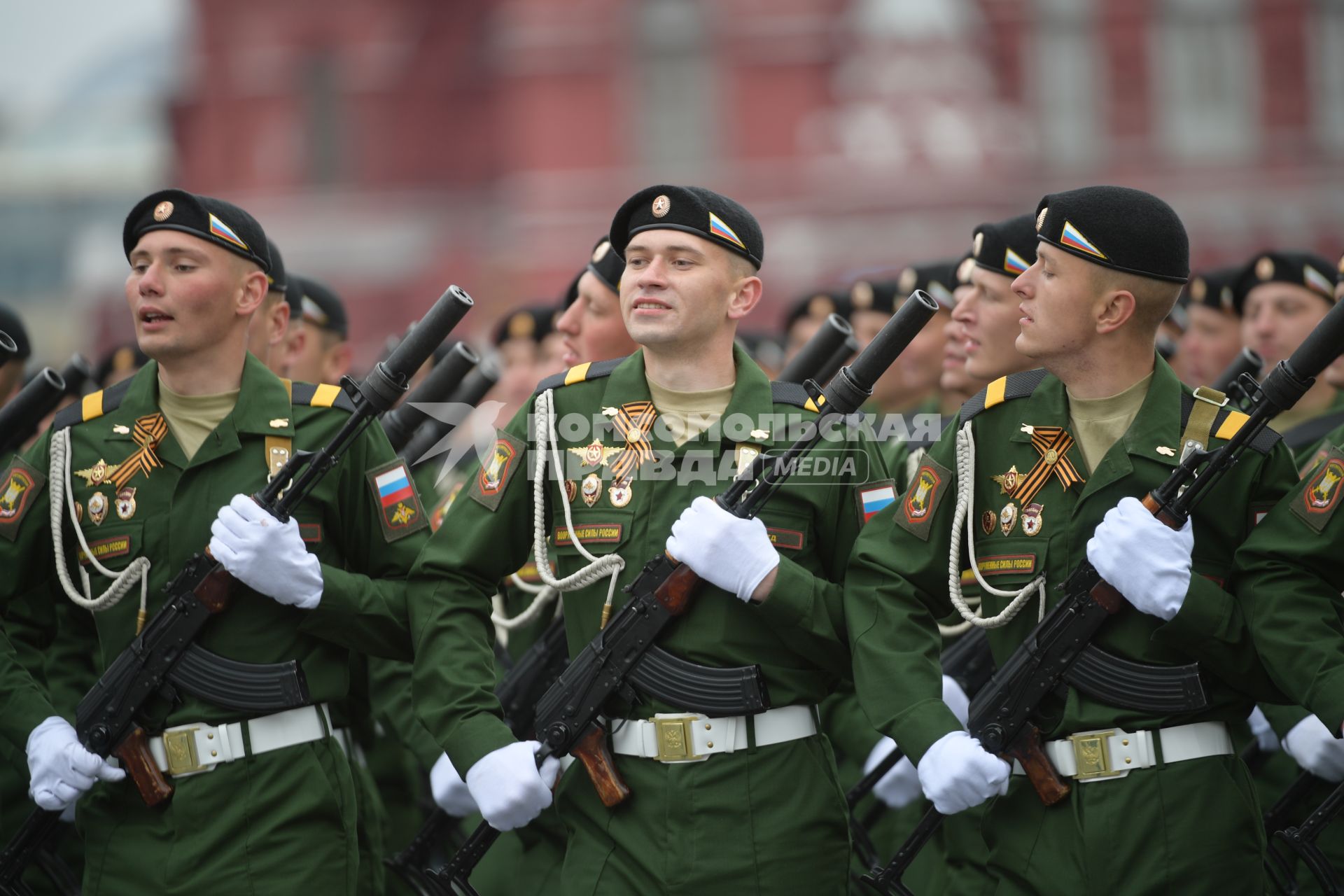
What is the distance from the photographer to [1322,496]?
14.8ft

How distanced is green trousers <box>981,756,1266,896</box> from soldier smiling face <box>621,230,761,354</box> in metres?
1.58

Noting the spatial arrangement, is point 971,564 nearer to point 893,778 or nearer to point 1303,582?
point 1303,582

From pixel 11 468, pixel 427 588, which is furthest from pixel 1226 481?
pixel 11 468

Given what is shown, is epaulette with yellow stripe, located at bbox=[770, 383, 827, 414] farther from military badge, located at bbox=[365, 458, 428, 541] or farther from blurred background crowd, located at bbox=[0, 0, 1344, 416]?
blurred background crowd, located at bbox=[0, 0, 1344, 416]

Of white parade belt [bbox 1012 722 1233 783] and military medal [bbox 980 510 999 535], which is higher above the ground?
military medal [bbox 980 510 999 535]

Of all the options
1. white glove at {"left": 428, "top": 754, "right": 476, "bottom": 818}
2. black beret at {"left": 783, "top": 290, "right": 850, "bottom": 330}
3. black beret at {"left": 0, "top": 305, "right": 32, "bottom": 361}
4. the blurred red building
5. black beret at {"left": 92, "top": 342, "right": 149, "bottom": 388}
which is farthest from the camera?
the blurred red building

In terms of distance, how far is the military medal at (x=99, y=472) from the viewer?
515 cm

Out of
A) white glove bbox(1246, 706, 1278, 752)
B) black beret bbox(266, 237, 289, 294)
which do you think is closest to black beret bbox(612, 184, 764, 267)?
black beret bbox(266, 237, 289, 294)

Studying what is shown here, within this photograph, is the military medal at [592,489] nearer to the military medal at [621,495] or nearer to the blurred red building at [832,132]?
the military medal at [621,495]

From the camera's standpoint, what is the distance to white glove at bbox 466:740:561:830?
4.50 meters

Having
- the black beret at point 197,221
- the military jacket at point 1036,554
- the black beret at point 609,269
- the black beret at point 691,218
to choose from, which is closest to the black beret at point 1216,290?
the black beret at point 609,269

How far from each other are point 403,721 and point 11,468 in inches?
58.1

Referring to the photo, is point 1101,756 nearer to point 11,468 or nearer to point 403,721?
point 403,721

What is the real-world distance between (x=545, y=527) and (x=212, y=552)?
35.2 inches
